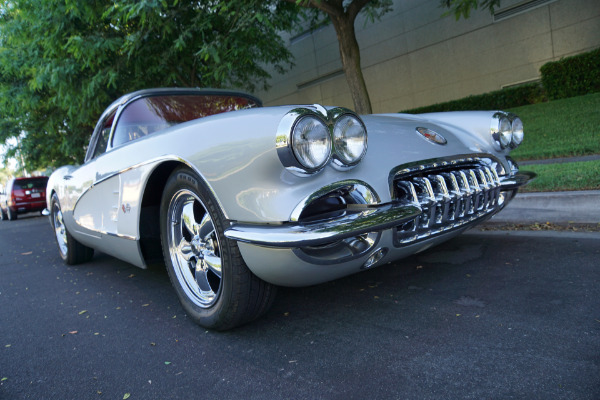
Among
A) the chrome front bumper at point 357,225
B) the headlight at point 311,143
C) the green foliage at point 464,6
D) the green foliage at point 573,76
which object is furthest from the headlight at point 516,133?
the green foliage at point 573,76

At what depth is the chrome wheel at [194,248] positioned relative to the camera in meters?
2.37

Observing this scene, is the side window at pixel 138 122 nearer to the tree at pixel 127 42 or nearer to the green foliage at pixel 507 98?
the tree at pixel 127 42

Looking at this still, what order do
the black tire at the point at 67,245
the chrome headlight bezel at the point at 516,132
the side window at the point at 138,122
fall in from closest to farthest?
the chrome headlight bezel at the point at 516,132, the side window at the point at 138,122, the black tire at the point at 67,245

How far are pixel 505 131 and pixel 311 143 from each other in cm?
186

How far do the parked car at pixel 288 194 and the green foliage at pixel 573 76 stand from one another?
7731 millimetres

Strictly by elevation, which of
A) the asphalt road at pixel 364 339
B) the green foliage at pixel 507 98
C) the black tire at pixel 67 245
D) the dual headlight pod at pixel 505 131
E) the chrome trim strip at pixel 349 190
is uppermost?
the green foliage at pixel 507 98

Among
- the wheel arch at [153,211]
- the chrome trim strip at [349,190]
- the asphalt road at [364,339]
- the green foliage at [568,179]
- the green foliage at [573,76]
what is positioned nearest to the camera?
the asphalt road at [364,339]

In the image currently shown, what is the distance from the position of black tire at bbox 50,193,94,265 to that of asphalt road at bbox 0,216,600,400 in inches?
49.6

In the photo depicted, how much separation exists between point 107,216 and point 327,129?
6.32ft

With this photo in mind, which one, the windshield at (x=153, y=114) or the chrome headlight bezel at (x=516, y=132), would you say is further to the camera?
the windshield at (x=153, y=114)

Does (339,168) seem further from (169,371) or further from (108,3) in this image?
(108,3)

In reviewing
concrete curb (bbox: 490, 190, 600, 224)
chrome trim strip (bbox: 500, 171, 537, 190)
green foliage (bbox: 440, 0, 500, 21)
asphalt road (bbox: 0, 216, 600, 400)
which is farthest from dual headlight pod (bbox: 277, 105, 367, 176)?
green foliage (bbox: 440, 0, 500, 21)

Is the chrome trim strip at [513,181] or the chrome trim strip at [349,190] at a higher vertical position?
the chrome trim strip at [349,190]

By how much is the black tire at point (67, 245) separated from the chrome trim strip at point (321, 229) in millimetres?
3262
